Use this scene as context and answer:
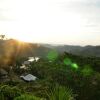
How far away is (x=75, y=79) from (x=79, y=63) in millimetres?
15332

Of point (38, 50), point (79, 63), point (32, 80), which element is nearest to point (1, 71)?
point (32, 80)

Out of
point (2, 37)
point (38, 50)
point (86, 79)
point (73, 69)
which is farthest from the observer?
point (38, 50)

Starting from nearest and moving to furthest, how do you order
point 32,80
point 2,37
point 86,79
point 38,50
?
1. point 86,79
2. point 32,80
3. point 2,37
4. point 38,50

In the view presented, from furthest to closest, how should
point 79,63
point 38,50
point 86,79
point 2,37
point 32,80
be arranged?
point 38,50, point 2,37, point 79,63, point 32,80, point 86,79

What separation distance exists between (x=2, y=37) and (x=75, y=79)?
90649mm

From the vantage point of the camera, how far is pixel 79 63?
193 feet

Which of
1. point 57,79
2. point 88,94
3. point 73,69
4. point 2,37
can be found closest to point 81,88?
point 88,94

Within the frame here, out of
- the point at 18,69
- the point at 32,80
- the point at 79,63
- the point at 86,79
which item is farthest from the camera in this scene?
the point at 79,63

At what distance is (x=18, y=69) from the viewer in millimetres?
54969

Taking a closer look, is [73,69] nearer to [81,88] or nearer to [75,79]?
[75,79]

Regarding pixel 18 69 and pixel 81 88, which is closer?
pixel 81 88

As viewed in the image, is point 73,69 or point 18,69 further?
point 18,69

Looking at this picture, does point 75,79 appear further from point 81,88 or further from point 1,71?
point 1,71

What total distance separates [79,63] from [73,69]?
833 cm
